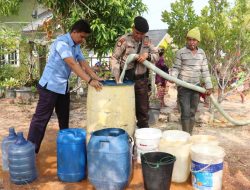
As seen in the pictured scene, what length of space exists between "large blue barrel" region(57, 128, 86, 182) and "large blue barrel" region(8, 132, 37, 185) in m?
0.34

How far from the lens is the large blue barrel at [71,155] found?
380cm

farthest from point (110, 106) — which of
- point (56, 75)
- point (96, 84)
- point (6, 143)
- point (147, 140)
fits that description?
point (6, 143)

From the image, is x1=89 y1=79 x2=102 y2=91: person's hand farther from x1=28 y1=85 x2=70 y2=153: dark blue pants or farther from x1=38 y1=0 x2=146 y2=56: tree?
x1=38 y1=0 x2=146 y2=56: tree

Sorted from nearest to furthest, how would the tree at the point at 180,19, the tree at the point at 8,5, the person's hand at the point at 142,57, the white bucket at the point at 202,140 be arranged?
the white bucket at the point at 202,140 < the person's hand at the point at 142,57 < the tree at the point at 180,19 < the tree at the point at 8,5

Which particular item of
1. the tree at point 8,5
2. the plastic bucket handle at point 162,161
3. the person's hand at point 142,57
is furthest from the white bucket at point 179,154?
the tree at point 8,5

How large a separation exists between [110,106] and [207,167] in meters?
1.25

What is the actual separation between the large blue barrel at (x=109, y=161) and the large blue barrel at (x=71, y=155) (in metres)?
0.25

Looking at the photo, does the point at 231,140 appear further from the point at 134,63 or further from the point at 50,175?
the point at 50,175

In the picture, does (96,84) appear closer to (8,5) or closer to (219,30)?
(219,30)

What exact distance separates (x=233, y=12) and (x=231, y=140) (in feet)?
8.67

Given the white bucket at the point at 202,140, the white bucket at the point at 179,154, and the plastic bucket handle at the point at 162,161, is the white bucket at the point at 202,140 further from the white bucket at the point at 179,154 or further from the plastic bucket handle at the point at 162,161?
the plastic bucket handle at the point at 162,161

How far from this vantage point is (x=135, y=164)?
14.6 ft

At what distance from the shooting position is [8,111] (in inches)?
334

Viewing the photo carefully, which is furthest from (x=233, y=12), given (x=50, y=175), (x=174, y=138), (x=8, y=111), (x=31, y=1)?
(x=31, y=1)
